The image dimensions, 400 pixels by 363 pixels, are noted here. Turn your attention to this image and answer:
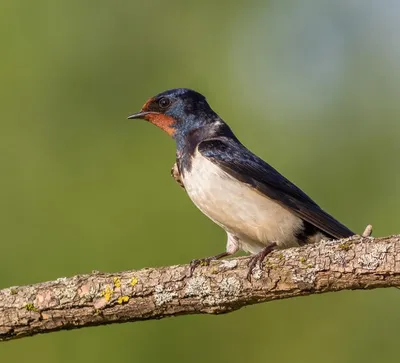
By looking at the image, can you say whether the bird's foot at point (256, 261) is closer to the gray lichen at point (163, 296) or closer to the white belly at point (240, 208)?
the gray lichen at point (163, 296)

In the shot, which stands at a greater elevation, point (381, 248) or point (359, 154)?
point (359, 154)

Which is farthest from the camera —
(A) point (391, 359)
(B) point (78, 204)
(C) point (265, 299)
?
(B) point (78, 204)

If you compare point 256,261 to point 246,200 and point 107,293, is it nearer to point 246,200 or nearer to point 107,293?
point 107,293

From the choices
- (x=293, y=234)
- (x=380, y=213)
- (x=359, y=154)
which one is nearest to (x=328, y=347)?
(x=380, y=213)

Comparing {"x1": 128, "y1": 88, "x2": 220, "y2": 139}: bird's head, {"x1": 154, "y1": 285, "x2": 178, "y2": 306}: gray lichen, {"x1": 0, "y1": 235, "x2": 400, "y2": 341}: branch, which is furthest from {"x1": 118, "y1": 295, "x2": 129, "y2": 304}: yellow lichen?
{"x1": 128, "y1": 88, "x2": 220, "y2": 139}: bird's head

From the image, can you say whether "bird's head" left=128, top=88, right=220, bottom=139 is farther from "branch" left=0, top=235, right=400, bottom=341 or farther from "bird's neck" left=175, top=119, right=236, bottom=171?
"branch" left=0, top=235, right=400, bottom=341

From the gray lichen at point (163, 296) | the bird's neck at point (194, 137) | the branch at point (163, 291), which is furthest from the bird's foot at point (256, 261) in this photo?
the bird's neck at point (194, 137)

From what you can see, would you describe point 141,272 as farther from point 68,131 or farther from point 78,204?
point 68,131
